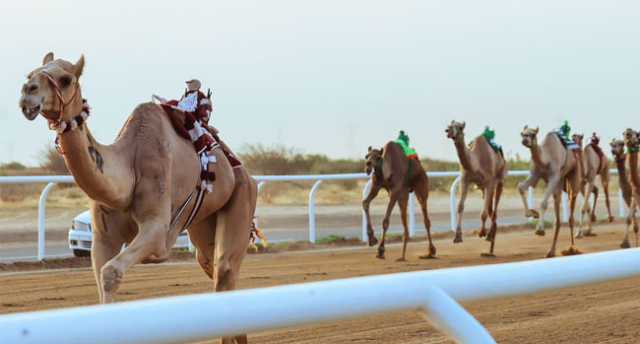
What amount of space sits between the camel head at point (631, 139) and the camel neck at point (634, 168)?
0.12 m

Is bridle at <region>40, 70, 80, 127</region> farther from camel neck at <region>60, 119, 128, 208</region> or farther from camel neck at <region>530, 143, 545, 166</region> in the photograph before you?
camel neck at <region>530, 143, 545, 166</region>

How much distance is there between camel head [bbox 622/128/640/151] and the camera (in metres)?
17.7

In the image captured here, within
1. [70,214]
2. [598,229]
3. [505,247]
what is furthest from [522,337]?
[70,214]

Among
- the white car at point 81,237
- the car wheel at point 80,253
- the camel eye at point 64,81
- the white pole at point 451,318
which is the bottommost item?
the car wheel at point 80,253

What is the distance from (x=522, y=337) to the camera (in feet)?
23.2

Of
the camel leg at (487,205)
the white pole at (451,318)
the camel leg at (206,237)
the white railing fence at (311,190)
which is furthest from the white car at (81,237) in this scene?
the white pole at (451,318)

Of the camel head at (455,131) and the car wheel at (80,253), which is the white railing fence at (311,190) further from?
the camel head at (455,131)

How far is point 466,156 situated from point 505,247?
2083 millimetres

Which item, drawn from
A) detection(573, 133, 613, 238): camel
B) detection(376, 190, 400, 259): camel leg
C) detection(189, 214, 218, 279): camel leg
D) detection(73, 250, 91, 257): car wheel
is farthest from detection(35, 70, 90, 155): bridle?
detection(573, 133, 613, 238): camel

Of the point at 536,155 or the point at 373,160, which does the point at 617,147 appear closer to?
the point at 536,155

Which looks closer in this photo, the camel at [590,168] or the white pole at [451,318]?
the white pole at [451,318]

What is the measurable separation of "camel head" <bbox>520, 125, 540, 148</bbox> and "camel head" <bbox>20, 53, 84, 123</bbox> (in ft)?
38.5

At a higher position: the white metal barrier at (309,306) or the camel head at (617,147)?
the white metal barrier at (309,306)

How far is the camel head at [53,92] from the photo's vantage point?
209 inches
